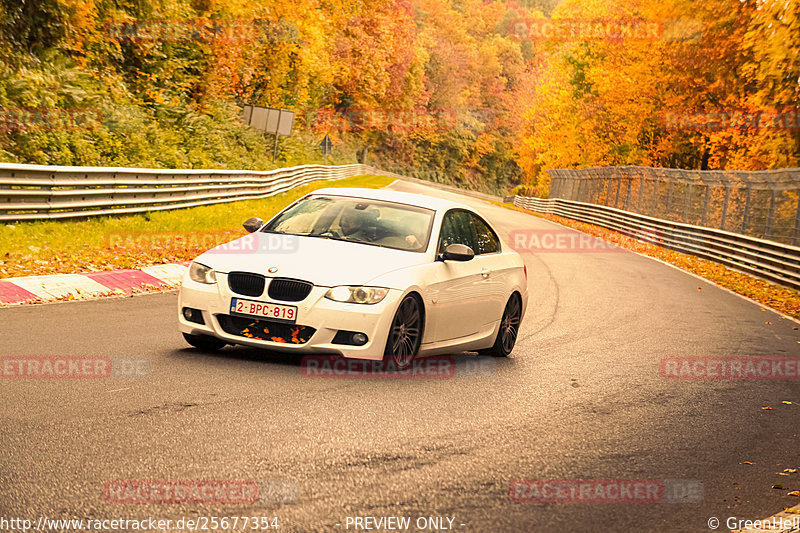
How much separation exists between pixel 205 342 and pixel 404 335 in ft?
5.74

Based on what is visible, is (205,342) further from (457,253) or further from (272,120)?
(272,120)

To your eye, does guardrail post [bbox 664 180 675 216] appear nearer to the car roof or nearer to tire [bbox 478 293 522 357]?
tire [bbox 478 293 522 357]

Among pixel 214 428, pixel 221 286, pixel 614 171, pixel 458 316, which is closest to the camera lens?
pixel 214 428

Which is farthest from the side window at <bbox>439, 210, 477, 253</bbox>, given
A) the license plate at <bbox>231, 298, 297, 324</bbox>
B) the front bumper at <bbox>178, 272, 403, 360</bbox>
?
the license plate at <bbox>231, 298, 297, 324</bbox>

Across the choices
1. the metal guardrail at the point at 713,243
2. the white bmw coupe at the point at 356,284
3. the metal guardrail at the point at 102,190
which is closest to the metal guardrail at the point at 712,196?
the metal guardrail at the point at 713,243

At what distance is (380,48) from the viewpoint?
221 ft

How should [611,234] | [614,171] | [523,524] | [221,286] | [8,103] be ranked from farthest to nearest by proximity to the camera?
[614,171] < [611,234] < [8,103] < [221,286] < [523,524]

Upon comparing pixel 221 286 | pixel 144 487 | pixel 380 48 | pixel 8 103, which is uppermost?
pixel 380 48

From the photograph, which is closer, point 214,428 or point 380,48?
point 214,428

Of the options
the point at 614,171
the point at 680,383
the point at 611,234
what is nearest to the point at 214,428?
the point at 680,383

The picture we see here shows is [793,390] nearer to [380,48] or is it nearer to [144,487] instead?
[144,487]

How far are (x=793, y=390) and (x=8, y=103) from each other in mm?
17008

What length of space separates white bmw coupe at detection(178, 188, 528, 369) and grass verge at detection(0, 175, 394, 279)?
17.1 ft

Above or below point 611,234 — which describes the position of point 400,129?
above
